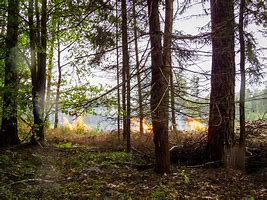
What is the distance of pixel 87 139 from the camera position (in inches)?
602

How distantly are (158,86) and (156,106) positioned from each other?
1.75 ft

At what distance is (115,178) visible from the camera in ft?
26.8

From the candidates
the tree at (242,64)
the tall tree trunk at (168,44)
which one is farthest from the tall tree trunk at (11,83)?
the tree at (242,64)

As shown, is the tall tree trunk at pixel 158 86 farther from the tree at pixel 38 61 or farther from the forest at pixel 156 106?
the tree at pixel 38 61

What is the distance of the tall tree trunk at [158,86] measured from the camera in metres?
7.68

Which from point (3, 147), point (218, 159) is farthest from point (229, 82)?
point (3, 147)

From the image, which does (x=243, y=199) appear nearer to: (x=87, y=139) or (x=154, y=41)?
(x=154, y=41)

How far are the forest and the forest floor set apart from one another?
3cm

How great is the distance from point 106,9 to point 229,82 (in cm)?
407

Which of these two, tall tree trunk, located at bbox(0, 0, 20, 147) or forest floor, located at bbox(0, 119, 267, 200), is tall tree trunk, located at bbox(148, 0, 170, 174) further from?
tall tree trunk, located at bbox(0, 0, 20, 147)

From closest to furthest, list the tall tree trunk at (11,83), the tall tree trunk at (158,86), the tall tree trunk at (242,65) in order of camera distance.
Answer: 1. the tall tree trunk at (158,86)
2. the tall tree trunk at (242,65)
3. the tall tree trunk at (11,83)

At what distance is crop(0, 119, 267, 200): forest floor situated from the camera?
6980 millimetres

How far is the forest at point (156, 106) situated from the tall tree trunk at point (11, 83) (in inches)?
1.4

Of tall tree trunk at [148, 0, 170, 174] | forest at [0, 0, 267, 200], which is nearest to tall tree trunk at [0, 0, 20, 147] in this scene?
forest at [0, 0, 267, 200]
